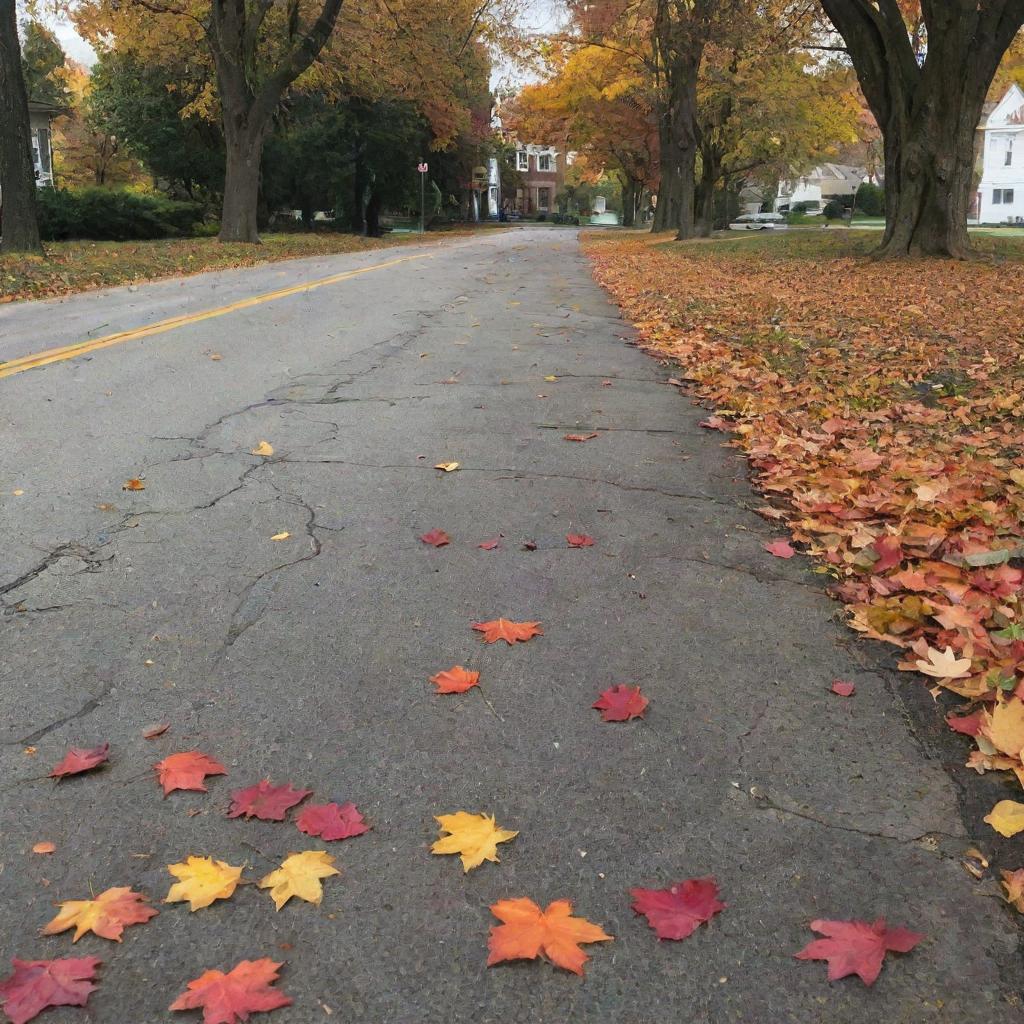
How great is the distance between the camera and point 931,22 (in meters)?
17.3

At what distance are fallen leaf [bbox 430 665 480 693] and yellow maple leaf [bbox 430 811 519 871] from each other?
637mm

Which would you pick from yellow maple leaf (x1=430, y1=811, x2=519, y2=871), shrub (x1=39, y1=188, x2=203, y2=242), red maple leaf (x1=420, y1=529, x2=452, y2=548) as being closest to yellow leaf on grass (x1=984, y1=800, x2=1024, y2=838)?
yellow maple leaf (x1=430, y1=811, x2=519, y2=871)

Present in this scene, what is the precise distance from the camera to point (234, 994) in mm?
1886

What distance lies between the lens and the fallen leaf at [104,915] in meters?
2.04

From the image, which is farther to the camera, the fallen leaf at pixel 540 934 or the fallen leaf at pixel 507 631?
the fallen leaf at pixel 507 631

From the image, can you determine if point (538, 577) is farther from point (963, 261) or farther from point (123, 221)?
point (123, 221)

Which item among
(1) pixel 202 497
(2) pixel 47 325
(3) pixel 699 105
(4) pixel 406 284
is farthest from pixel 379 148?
(1) pixel 202 497

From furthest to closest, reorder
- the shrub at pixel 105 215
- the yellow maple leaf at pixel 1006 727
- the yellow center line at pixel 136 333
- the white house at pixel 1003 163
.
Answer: the white house at pixel 1003 163 < the shrub at pixel 105 215 < the yellow center line at pixel 136 333 < the yellow maple leaf at pixel 1006 727

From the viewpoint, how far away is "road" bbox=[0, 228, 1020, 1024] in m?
1.97

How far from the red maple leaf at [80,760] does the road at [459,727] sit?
28 mm

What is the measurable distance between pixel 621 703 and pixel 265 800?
3.43 feet

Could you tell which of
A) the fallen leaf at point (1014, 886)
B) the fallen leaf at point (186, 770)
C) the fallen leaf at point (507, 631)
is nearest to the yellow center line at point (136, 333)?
the fallen leaf at point (507, 631)

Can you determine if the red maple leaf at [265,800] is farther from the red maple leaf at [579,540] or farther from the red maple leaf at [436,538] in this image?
the red maple leaf at [579,540]

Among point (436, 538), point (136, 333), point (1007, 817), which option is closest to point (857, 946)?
point (1007, 817)
